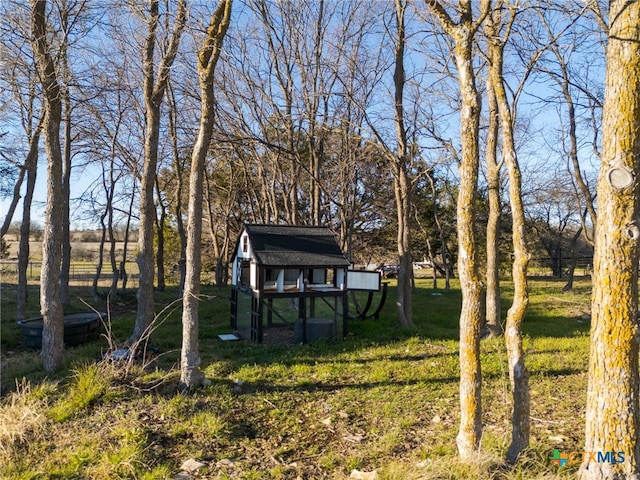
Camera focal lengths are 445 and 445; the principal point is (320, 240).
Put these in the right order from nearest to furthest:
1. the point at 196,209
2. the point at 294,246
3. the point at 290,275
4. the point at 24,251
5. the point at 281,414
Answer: the point at 281,414 → the point at 196,209 → the point at 294,246 → the point at 290,275 → the point at 24,251

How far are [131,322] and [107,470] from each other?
7215mm

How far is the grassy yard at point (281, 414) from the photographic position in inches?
153

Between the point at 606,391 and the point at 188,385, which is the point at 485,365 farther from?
the point at 188,385

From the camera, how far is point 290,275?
9398mm

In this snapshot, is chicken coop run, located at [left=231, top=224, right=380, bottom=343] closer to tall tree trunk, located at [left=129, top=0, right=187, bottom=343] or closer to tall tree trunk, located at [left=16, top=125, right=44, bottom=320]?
tall tree trunk, located at [left=129, top=0, right=187, bottom=343]

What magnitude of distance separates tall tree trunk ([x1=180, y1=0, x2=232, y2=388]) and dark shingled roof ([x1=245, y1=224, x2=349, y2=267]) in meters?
2.76

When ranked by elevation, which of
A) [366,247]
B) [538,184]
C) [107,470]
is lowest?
[107,470]

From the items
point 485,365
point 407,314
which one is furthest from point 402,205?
point 485,365

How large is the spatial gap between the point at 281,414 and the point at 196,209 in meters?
2.71

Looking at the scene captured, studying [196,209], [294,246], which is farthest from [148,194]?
[294,246]

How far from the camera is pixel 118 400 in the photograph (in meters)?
5.16

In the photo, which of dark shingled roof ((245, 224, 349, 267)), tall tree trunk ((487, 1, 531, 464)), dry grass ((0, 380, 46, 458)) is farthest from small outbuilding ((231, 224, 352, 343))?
tall tree trunk ((487, 1, 531, 464))

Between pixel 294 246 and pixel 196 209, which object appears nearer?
pixel 196 209

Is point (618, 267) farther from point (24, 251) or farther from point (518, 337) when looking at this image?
point (24, 251)
